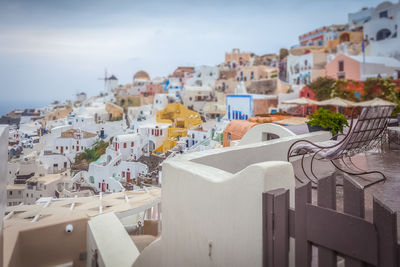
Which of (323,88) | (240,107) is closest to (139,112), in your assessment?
(240,107)

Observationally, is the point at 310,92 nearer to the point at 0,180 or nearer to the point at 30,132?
the point at 0,180

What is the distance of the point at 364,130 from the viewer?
100 inches

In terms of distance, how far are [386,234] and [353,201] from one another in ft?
0.54

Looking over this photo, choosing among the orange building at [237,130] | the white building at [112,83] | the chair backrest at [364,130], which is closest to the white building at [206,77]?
the white building at [112,83]

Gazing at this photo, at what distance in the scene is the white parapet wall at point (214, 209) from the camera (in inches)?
59.5

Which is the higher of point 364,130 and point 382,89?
point 382,89

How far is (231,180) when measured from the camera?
1679 mm

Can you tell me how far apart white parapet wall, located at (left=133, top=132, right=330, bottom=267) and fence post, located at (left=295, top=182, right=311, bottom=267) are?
21 cm

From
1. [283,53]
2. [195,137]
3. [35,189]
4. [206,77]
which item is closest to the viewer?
[35,189]

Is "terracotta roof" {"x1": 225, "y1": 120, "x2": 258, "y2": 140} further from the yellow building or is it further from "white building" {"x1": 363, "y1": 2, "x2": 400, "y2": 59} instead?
"white building" {"x1": 363, "y1": 2, "x2": 400, "y2": 59}

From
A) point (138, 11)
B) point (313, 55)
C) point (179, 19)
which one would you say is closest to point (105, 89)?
point (179, 19)

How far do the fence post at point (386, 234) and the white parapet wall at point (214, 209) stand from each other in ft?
1.75

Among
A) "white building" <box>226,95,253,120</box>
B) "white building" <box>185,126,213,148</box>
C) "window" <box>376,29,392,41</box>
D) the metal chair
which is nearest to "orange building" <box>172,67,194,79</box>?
"white building" <box>226,95,253,120</box>

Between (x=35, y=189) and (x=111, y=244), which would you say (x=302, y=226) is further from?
(x=35, y=189)
